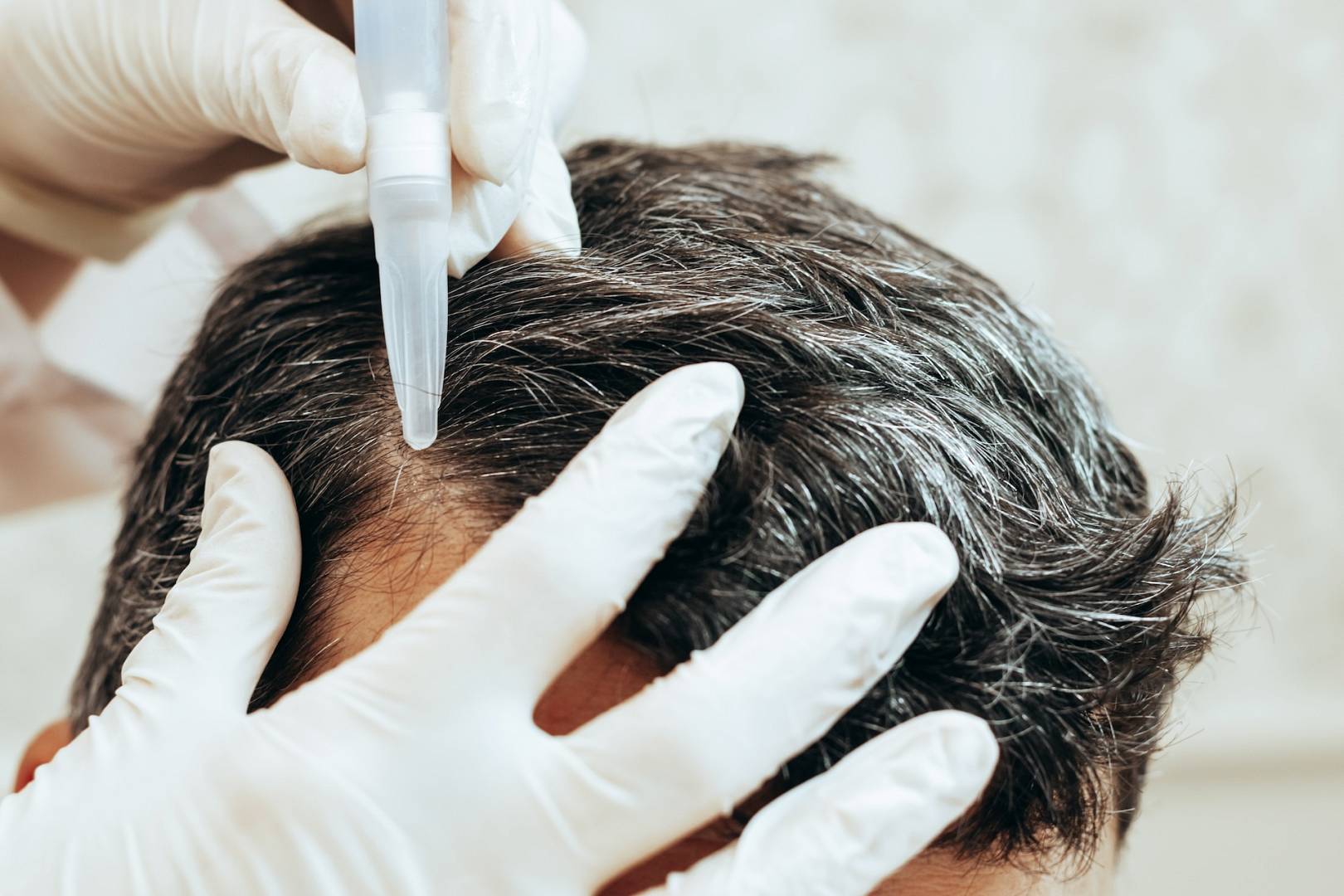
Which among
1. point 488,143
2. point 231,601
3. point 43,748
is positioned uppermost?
point 488,143

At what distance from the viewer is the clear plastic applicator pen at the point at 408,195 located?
463 mm

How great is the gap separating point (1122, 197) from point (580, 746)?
1.22 metres

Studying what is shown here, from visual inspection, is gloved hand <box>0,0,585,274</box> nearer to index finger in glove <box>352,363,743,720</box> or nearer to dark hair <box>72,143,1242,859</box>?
dark hair <box>72,143,1242,859</box>

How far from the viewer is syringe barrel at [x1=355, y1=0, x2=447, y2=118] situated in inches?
18.8

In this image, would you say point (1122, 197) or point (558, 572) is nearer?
point (558, 572)

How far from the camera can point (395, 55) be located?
18.9 inches

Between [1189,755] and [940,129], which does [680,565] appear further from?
[1189,755]

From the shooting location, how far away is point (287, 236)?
0.74m

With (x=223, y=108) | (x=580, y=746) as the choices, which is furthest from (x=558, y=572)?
(x=223, y=108)

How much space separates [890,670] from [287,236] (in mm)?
531

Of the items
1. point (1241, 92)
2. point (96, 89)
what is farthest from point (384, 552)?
point (1241, 92)

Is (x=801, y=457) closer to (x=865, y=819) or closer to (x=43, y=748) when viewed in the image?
(x=865, y=819)

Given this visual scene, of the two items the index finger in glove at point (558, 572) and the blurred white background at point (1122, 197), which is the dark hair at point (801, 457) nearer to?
the index finger in glove at point (558, 572)

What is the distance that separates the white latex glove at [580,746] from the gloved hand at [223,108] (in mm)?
153
